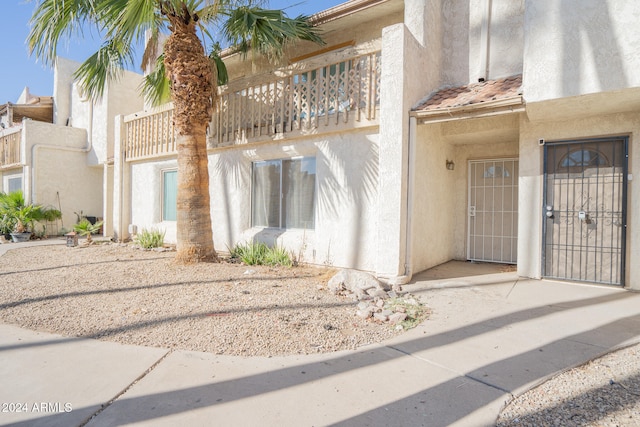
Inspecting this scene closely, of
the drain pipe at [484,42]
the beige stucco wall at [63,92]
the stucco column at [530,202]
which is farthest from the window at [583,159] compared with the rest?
the beige stucco wall at [63,92]

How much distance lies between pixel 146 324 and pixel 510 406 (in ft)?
13.3

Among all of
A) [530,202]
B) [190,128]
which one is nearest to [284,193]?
[190,128]

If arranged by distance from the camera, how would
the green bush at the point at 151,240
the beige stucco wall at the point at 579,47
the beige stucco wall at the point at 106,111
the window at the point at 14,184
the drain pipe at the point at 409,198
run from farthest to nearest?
the window at the point at 14,184 < the beige stucco wall at the point at 106,111 < the green bush at the point at 151,240 < the drain pipe at the point at 409,198 < the beige stucco wall at the point at 579,47

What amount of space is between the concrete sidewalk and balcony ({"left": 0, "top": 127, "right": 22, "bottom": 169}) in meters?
16.7

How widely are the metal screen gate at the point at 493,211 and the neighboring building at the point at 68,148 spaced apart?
13.8m

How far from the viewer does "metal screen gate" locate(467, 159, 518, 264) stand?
8.76 metres

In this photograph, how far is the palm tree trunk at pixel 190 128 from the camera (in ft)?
25.2

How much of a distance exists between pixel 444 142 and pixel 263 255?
5.15m

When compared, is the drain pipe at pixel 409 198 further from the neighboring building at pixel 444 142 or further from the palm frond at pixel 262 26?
the palm frond at pixel 262 26

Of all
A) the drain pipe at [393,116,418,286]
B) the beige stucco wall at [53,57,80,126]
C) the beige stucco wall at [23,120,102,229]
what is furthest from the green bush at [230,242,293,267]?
the beige stucco wall at [53,57,80,126]

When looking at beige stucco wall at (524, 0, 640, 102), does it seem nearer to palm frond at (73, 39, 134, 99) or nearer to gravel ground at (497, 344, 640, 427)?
gravel ground at (497, 344, 640, 427)

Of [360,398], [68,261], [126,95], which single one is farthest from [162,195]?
[360,398]

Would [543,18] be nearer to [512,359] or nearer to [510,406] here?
[512,359]

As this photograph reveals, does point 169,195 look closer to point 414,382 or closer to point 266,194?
point 266,194
